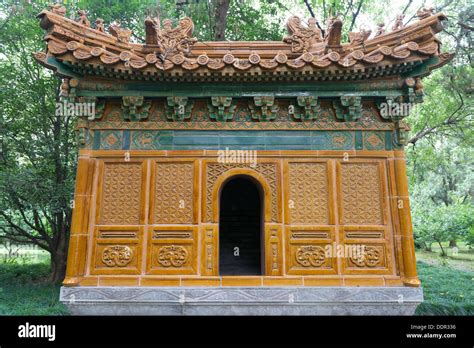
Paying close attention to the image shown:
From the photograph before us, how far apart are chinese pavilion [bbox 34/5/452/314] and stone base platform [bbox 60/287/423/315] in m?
0.02

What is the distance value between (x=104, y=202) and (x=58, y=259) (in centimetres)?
568

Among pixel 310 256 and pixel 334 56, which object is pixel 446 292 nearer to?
pixel 310 256

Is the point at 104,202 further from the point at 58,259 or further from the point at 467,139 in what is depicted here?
the point at 467,139

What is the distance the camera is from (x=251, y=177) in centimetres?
629

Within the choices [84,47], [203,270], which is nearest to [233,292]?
[203,270]

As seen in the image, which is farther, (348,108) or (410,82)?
(348,108)

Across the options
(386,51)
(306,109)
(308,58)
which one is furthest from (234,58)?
(386,51)

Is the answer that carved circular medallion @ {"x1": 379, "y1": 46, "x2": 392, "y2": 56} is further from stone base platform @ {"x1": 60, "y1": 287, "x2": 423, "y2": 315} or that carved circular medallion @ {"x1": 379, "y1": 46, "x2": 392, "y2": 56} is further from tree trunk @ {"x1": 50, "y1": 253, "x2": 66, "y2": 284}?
tree trunk @ {"x1": 50, "y1": 253, "x2": 66, "y2": 284}

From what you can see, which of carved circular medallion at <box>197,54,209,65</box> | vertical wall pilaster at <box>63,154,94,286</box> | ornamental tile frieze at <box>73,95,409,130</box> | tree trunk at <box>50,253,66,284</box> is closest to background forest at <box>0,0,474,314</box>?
tree trunk at <box>50,253,66,284</box>

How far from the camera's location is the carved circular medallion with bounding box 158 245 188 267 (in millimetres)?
5957

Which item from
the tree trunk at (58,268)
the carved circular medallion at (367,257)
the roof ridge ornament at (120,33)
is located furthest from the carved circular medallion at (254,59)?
the tree trunk at (58,268)

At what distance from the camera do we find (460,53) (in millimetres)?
10188

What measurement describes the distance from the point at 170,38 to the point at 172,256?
4200 millimetres

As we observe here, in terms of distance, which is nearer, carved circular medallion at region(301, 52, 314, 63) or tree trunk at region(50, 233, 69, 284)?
carved circular medallion at region(301, 52, 314, 63)
